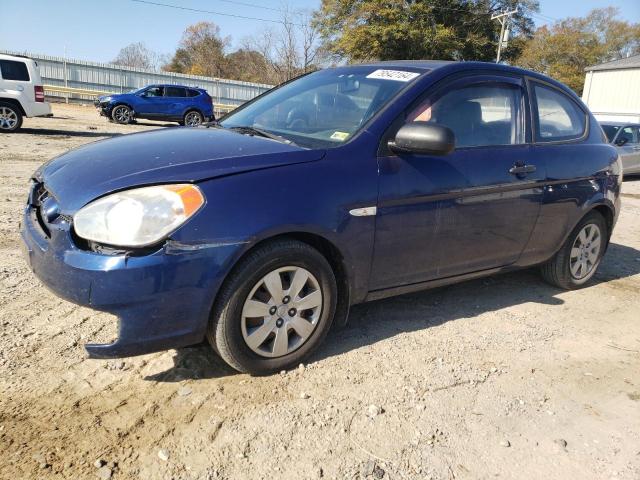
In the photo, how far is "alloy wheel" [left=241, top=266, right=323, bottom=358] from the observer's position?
278 cm

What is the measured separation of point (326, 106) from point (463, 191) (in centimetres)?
104

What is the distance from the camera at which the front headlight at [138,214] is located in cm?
241

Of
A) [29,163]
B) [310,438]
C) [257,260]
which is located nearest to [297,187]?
[257,260]

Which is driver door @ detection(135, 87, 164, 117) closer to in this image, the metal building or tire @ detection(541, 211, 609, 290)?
tire @ detection(541, 211, 609, 290)

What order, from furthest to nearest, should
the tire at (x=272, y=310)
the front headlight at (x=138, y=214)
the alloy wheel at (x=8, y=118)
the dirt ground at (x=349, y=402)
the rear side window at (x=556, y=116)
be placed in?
the alloy wheel at (x=8, y=118) → the rear side window at (x=556, y=116) → the tire at (x=272, y=310) → the front headlight at (x=138, y=214) → the dirt ground at (x=349, y=402)

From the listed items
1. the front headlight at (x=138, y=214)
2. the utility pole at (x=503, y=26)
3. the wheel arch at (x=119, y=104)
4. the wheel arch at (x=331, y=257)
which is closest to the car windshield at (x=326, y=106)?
the wheel arch at (x=331, y=257)

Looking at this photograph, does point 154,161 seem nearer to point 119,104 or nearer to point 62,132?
point 62,132

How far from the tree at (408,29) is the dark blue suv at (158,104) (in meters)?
15.5

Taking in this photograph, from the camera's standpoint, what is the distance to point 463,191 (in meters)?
3.46

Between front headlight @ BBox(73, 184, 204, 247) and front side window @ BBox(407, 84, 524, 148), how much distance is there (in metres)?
1.51

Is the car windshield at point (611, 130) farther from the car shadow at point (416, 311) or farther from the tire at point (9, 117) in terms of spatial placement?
the tire at point (9, 117)

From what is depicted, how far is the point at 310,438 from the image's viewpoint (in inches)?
96.7

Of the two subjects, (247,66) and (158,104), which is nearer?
(158,104)

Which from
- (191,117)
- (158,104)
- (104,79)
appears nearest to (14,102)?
(158,104)
